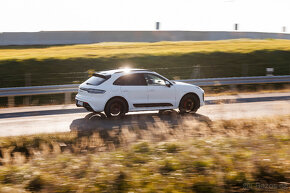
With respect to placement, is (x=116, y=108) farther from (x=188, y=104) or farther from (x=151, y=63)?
(x=151, y=63)

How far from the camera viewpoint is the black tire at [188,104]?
528 inches

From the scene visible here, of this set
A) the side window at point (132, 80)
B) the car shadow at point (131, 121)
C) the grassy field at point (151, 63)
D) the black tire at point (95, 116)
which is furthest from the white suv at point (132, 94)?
the grassy field at point (151, 63)

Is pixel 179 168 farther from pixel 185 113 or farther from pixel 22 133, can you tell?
pixel 185 113

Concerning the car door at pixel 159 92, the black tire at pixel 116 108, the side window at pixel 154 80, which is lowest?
the black tire at pixel 116 108

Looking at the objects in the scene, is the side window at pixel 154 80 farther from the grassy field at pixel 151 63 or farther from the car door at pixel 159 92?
the grassy field at pixel 151 63

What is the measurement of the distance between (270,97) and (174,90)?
6309 mm

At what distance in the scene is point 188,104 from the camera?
13.5 metres

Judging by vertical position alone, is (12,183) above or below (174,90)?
below

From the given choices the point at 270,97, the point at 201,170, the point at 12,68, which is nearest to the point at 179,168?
the point at 201,170

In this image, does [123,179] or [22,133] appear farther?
[22,133]

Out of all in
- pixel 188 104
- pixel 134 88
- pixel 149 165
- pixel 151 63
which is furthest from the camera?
pixel 151 63

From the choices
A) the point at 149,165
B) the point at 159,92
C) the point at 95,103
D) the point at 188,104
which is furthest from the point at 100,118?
the point at 149,165

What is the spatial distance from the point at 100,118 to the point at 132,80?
4.83 feet

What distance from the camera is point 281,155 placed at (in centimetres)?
727
